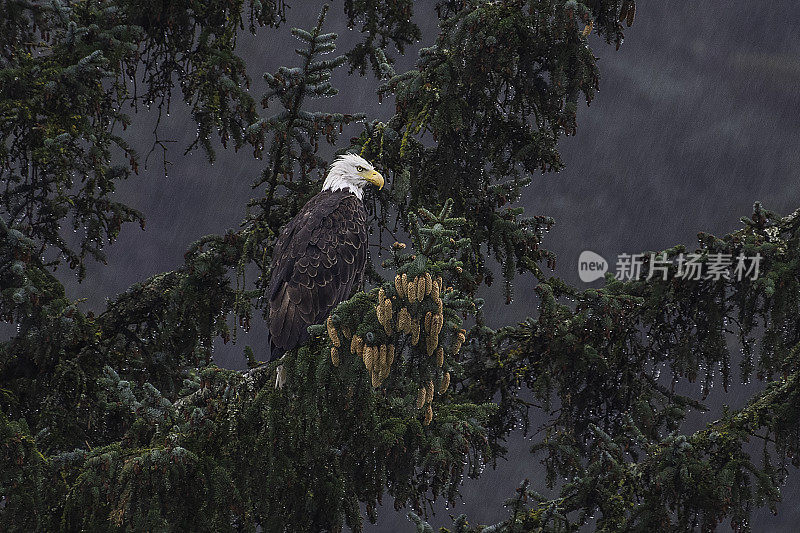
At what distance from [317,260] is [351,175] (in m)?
0.78

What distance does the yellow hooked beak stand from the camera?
7.42m

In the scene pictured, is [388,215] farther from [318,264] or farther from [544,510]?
[544,510]

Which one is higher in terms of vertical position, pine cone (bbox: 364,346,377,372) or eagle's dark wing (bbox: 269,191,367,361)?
eagle's dark wing (bbox: 269,191,367,361)

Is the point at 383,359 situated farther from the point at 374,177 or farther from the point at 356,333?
the point at 374,177

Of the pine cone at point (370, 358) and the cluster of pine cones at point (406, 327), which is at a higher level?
the cluster of pine cones at point (406, 327)

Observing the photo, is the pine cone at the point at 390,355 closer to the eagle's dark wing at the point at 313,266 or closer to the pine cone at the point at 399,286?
the pine cone at the point at 399,286

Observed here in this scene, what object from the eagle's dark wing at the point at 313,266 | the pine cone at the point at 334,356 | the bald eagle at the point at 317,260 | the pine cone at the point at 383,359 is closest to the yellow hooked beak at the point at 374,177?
the bald eagle at the point at 317,260

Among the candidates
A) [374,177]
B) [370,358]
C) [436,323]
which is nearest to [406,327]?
[436,323]

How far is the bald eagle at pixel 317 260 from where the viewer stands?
7008mm

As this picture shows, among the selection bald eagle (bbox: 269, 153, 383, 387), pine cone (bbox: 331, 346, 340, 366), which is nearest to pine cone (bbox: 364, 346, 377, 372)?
pine cone (bbox: 331, 346, 340, 366)

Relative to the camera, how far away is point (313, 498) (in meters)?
6.41

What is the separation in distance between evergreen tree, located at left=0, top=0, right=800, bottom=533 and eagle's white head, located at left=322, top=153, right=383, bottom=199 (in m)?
0.20

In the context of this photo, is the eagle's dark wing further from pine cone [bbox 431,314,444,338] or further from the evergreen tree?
pine cone [bbox 431,314,444,338]

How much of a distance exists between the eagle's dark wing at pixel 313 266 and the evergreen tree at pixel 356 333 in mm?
245
